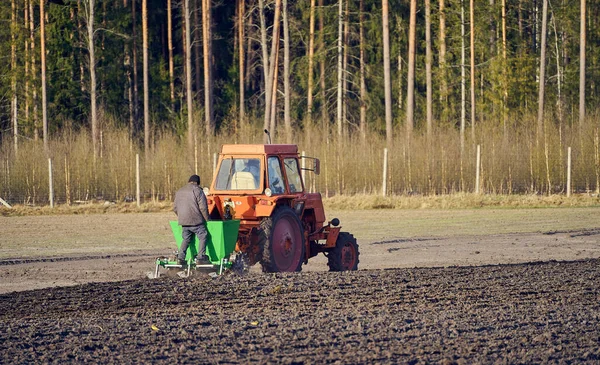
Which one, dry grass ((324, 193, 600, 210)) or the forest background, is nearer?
dry grass ((324, 193, 600, 210))

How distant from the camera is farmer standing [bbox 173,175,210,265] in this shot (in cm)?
1545

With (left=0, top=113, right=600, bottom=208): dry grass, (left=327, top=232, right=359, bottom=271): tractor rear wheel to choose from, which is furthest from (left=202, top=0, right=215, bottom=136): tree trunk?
(left=327, top=232, right=359, bottom=271): tractor rear wheel

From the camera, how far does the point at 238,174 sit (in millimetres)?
16625

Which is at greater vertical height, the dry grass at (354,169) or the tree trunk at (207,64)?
the tree trunk at (207,64)

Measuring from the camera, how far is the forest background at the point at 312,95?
37750 millimetres

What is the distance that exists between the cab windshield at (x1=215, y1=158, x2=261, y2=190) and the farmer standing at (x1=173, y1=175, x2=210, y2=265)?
1032 mm

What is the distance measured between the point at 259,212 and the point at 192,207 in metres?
1.14

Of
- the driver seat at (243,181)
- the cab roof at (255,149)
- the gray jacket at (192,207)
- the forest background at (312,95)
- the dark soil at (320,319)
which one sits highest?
the forest background at (312,95)

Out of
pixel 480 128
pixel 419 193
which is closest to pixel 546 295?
pixel 419 193

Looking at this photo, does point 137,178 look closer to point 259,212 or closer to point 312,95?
point 259,212

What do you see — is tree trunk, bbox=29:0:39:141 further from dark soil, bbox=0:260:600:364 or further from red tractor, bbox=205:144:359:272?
dark soil, bbox=0:260:600:364

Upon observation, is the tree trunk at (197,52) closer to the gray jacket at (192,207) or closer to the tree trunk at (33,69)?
the tree trunk at (33,69)

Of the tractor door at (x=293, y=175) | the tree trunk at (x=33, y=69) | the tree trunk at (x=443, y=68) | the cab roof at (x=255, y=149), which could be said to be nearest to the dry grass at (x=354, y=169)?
the tree trunk at (x=443, y=68)

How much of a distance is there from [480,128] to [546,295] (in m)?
28.3
